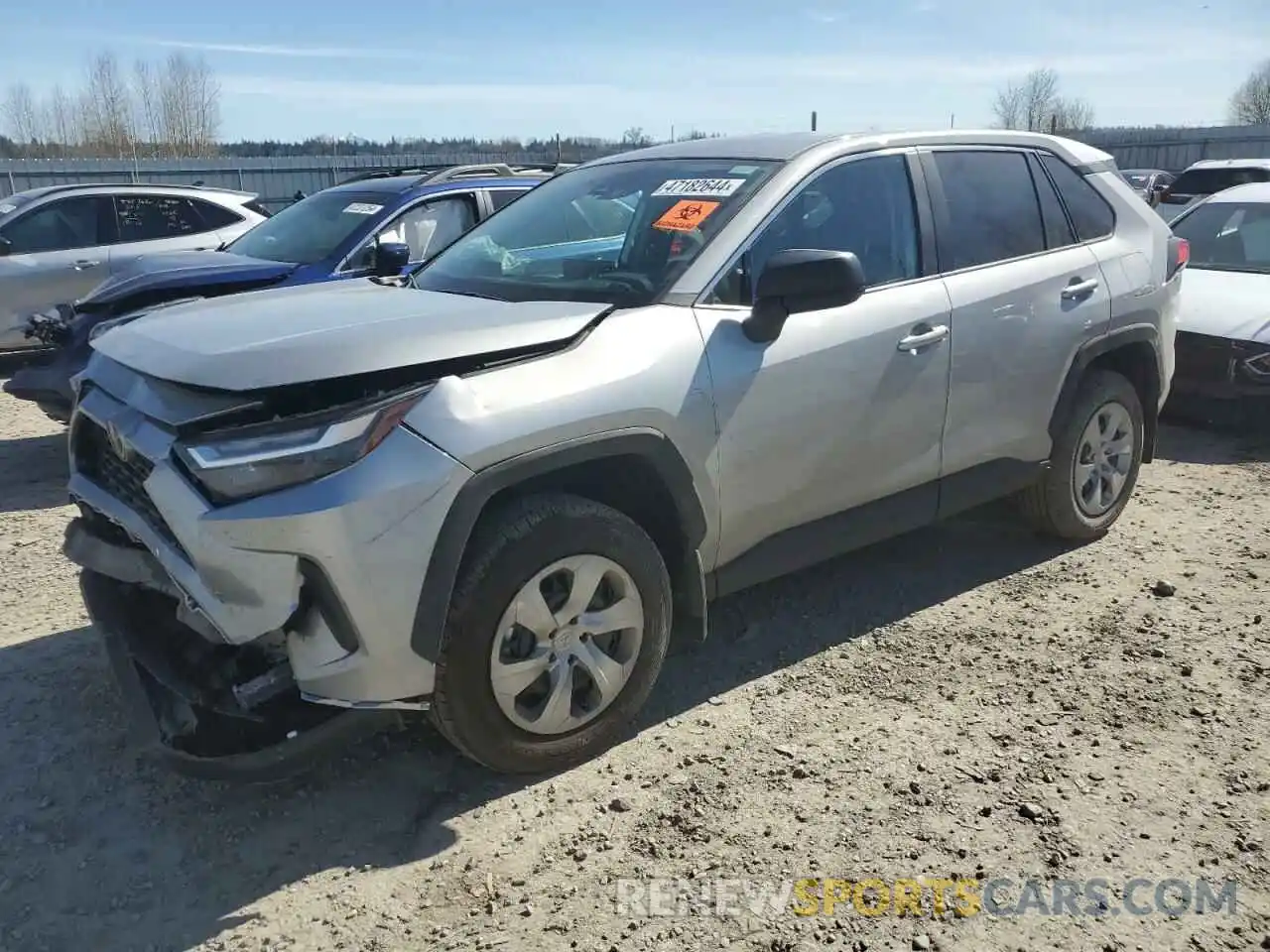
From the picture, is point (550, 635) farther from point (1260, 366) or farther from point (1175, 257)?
point (1260, 366)

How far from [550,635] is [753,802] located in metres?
0.77

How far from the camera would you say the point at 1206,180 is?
15.7 metres

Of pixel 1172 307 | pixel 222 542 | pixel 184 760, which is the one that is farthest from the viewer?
pixel 1172 307

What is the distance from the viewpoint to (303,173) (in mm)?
23781

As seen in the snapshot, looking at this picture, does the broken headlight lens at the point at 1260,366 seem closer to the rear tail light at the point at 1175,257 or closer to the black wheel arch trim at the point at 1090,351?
the rear tail light at the point at 1175,257

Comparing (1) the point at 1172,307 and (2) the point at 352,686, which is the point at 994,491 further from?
(2) the point at 352,686

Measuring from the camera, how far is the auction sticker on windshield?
3.66 m

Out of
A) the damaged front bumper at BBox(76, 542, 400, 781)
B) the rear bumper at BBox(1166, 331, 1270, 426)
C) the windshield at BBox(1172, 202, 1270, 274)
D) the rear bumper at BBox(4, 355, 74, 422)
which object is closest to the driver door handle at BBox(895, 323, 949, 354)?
the damaged front bumper at BBox(76, 542, 400, 781)

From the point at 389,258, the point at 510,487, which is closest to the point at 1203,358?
the point at 389,258

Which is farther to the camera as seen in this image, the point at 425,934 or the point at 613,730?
the point at 613,730

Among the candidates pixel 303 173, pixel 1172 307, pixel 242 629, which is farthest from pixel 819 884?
pixel 303 173

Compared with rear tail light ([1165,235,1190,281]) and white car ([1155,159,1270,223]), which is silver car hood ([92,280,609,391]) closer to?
rear tail light ([1165,235,1190,281])

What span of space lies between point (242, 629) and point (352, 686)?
12.1 inches

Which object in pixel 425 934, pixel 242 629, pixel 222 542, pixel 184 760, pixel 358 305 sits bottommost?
pixel 425 934
